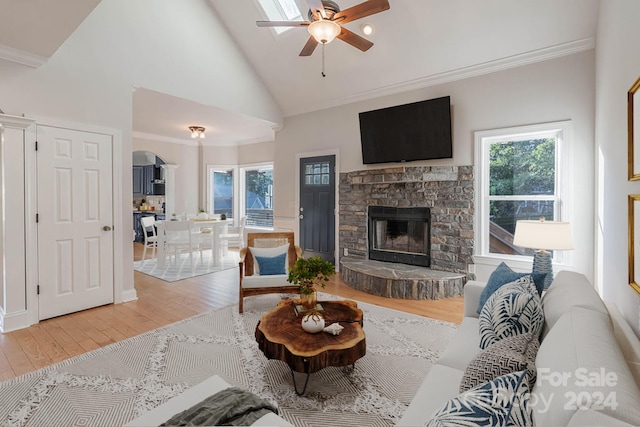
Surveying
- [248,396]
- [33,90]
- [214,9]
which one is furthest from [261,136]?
[248,396]

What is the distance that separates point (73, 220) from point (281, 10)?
153 inches

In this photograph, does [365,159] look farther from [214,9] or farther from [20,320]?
[20,320]

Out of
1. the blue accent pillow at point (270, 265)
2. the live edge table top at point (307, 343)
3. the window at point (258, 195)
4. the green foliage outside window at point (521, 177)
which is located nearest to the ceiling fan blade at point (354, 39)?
the green foliage outside window at point (521, 177)

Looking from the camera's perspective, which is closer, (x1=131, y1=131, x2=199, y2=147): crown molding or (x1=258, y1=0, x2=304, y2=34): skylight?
(x1=258, y1=0, x2=304, y2=34): skylight

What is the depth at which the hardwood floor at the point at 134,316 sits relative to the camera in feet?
8.46

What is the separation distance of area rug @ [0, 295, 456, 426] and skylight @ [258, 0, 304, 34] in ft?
13.9

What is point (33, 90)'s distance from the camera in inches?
123

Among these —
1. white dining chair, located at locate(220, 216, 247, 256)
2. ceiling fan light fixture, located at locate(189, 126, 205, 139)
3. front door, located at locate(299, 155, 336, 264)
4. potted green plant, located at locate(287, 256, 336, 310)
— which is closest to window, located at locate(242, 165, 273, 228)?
white dining chair, located at locate(220, 216, 247, 256)

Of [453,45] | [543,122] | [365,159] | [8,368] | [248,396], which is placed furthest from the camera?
[365,159]

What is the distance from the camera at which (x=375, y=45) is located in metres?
4.23

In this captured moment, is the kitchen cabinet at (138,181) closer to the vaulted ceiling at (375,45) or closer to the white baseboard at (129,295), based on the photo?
the vaulted ceiling at (375,45)

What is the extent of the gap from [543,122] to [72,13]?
185 inches

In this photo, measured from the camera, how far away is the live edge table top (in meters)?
1.87

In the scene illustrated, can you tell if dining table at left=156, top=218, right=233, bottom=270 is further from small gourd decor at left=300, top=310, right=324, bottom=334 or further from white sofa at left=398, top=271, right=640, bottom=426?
white sofa at left=398, top=271, right=640, bottom=426
